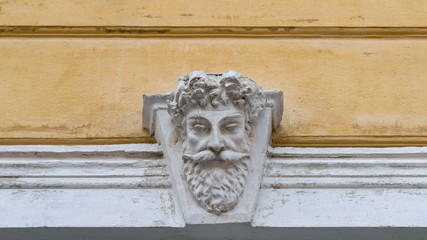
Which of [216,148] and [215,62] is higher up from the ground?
[215,62]

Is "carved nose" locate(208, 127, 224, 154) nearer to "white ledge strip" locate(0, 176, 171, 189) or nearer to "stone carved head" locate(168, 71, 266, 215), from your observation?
"stone carved head" locate(168, 71, 266, 215)

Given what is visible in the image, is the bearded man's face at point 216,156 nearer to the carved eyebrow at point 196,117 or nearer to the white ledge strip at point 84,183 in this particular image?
the carved eyebrow at point 196,117

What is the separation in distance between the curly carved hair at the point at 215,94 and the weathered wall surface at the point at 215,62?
23 centimetres

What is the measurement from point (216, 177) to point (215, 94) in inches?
11.6

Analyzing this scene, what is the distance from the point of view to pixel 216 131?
2107 millimetres

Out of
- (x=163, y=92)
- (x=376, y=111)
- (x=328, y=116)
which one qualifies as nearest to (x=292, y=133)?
(x=328, y=116)

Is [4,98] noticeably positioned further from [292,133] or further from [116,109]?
[292,133]

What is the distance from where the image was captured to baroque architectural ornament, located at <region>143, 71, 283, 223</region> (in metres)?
2.09

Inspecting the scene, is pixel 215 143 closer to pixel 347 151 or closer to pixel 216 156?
Answer: pixel 216 156

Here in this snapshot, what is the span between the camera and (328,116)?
2451 mm
